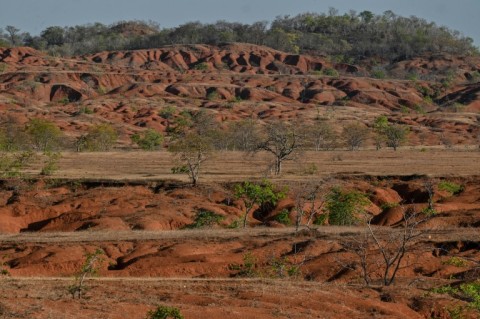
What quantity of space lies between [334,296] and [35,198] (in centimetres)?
3511

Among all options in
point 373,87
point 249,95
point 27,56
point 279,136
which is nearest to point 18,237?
point 279,136

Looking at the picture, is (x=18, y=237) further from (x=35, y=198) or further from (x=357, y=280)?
(x=357, y=280)

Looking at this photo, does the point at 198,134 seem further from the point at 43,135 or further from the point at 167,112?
the point at 167,112

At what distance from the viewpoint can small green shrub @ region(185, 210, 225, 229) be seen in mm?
42125

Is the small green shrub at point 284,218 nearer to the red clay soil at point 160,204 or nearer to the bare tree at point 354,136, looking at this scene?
the red clay soil at point 160,204

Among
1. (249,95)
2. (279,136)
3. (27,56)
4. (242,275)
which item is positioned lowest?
(242,275)

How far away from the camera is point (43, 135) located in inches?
3561

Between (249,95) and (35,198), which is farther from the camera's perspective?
(249,95)

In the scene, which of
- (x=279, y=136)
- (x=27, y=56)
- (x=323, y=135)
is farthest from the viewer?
(x=27, y=56)

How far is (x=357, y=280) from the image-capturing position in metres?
27.3

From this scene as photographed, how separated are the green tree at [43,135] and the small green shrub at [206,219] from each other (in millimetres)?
53205

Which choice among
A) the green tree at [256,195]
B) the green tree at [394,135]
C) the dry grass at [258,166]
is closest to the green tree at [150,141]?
the dry grass at [258,166]

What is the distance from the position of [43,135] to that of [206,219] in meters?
55.7

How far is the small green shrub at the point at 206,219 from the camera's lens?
1658 inches
